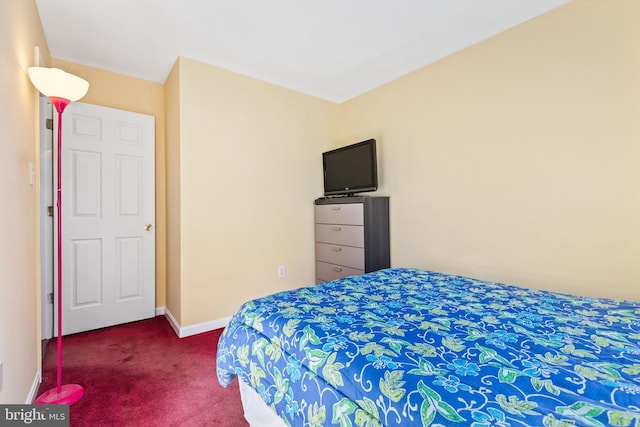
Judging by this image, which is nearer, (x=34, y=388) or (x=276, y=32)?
(x=34, y=388)

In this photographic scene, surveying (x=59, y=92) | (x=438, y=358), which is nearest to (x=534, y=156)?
(x=438, y=358)

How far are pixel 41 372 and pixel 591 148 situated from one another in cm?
373

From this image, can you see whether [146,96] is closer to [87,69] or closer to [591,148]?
[87,69]

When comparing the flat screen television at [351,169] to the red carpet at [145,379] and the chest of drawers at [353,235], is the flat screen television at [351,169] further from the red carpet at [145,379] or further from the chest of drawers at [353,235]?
the red carpet at [145,379]

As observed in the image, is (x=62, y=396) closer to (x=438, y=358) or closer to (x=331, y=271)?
(x=438, y=358)

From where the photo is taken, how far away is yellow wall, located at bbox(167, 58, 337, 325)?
2.66m

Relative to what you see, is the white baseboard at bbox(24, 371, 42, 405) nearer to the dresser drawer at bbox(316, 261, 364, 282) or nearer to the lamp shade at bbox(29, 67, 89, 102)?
the lamp shade at bbox(29, 67, 89, 102)

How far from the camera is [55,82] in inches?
64.3

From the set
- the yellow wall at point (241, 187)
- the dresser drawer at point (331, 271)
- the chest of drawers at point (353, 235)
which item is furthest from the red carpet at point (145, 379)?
the chest of drawers at point (353, 235)

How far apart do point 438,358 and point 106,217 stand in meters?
3.03

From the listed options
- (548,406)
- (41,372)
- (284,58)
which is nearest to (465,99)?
(284,58)

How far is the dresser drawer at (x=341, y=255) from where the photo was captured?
9.51 ft

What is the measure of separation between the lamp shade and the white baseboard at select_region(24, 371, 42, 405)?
5.30 ft

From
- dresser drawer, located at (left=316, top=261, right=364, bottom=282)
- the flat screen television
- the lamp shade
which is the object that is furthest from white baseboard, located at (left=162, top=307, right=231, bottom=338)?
the lamp shade
